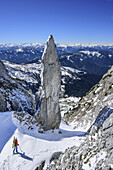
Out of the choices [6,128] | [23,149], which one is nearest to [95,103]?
[6,128]

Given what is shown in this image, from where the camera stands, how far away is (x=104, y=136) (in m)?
11.1

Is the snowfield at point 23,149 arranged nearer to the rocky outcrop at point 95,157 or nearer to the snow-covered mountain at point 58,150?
the snow-covered mountain at point 58,150

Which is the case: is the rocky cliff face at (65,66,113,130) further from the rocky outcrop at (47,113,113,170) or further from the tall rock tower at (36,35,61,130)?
the rocky outcrop at (47,113,113,170)

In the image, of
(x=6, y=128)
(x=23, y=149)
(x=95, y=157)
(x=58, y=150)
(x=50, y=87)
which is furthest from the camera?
(x=50, y=87)

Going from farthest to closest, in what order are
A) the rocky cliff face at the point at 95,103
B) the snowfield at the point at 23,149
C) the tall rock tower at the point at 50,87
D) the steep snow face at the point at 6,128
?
the rocky cliff face at the point at 95,103
the tall rock tower at the point at 50,87
the steep snow face at the point at 6,128
the snowfield at the point at 23,149

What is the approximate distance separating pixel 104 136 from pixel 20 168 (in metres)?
9.93

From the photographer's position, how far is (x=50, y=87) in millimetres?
27641

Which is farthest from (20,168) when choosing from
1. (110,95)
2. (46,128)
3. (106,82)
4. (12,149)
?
(106,82)

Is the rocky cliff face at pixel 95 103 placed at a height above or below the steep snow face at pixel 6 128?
below

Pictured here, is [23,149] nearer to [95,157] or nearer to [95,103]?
[95,157]

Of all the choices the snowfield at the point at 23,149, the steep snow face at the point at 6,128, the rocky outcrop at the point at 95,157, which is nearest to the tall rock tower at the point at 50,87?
the snowfield at the point at 23,149

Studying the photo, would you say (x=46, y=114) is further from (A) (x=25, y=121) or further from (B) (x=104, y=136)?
(B) (x=104, y=136)

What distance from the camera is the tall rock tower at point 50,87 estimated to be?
1025 inches

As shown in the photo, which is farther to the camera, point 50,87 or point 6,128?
point 50,87
